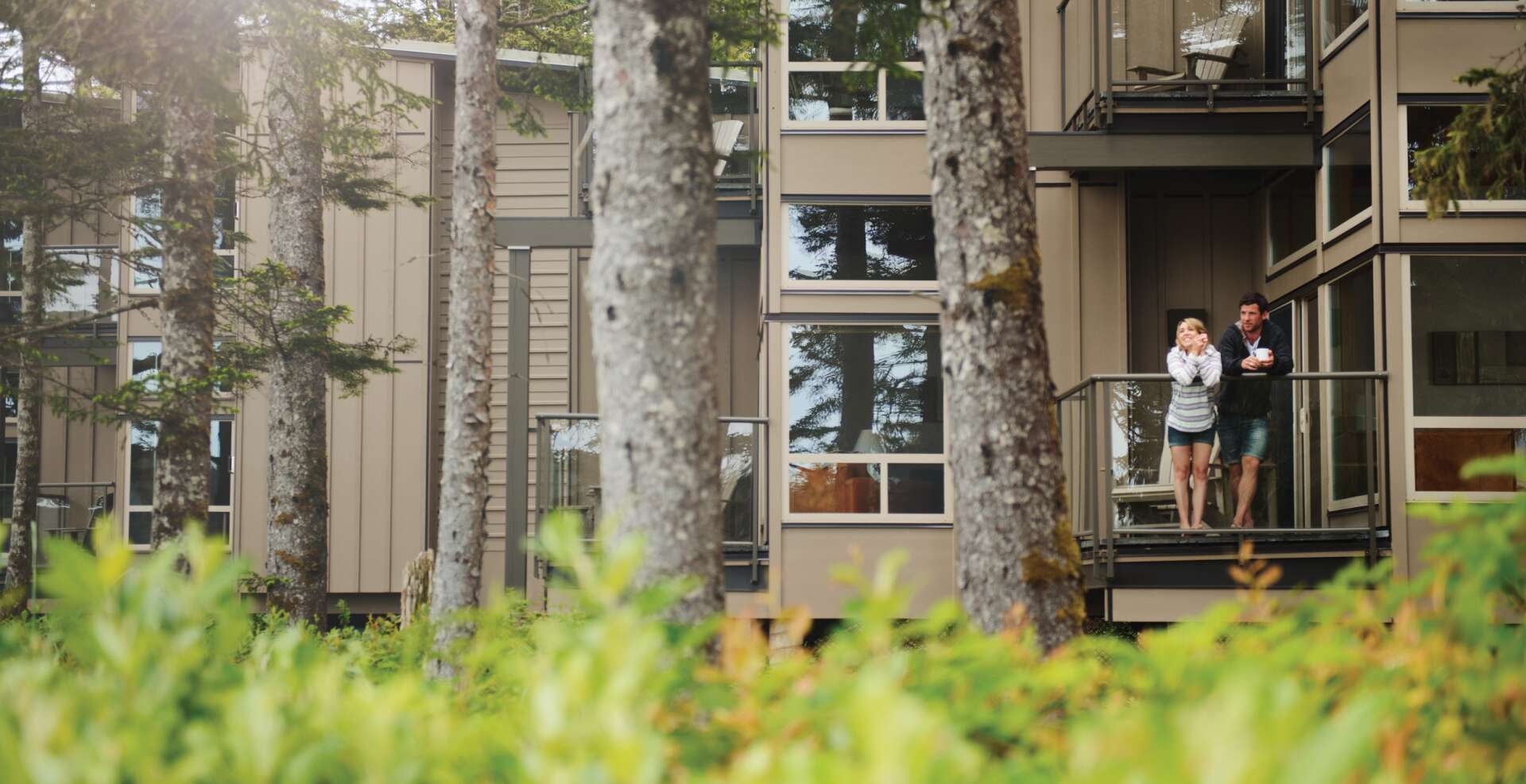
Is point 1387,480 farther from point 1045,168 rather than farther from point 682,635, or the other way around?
point 682,635

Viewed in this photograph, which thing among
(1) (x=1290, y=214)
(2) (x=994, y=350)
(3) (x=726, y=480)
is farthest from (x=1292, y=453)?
(2) (x=994, y=350)

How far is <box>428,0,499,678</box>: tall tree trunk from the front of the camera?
8219mm

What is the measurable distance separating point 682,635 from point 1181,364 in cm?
799

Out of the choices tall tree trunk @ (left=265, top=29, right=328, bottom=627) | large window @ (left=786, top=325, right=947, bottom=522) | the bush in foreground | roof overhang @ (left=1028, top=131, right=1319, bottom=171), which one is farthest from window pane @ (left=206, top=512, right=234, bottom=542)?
the bush in foreground

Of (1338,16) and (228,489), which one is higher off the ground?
(1338,16)

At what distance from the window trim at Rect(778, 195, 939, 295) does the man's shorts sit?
2.72 meters

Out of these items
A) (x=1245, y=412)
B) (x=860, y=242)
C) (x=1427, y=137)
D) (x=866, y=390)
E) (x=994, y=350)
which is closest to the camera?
(x=994, y=350)

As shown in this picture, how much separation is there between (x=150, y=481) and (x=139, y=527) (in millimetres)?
550

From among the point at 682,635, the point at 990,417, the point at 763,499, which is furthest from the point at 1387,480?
the point at 682,635

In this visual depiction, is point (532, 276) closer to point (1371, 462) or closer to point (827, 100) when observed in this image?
point (827, 100)

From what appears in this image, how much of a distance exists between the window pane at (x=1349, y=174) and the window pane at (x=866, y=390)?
327cm

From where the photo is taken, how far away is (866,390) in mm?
11156

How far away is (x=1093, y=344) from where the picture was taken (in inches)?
451

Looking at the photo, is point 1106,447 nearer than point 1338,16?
Yes
